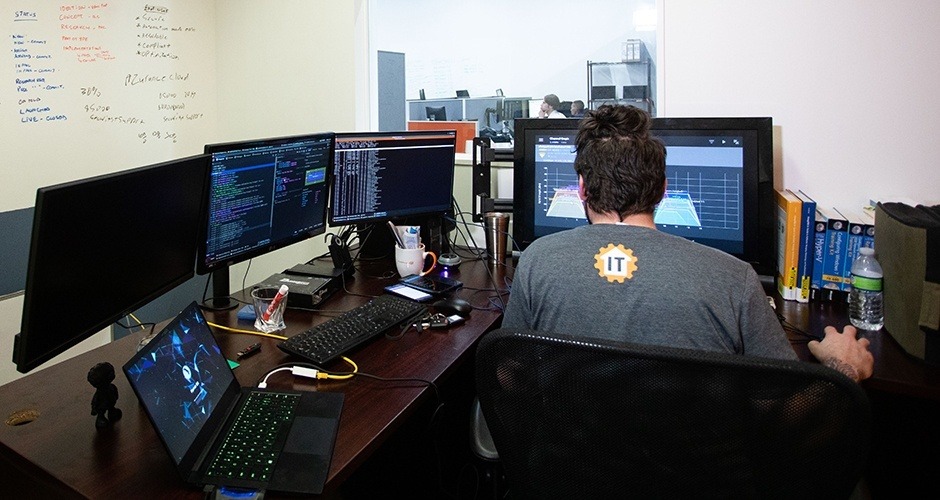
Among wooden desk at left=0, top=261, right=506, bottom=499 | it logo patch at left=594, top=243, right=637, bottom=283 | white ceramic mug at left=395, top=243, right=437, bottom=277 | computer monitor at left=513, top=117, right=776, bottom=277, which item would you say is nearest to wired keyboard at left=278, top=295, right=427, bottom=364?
wooden desk at left=0, top=261, right=506, bottom=499

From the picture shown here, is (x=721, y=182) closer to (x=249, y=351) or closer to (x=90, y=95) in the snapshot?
(x=249, y=351)

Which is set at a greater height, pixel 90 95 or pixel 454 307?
pixel 90 95

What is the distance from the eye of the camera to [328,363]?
1.42 m

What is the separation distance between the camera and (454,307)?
1744 millimetres

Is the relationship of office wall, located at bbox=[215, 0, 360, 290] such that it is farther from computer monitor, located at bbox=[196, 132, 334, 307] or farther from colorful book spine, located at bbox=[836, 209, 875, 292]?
colorful book spine, located at bbox=[836, 209, 875, 292]

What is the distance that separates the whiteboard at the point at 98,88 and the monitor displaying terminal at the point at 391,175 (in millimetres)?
1369

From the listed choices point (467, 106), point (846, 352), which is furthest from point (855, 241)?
point (467, 106)

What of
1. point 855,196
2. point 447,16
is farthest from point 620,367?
point 447,16

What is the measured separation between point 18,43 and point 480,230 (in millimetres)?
1905

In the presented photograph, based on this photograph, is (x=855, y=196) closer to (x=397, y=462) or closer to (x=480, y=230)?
(x=480, y=230)

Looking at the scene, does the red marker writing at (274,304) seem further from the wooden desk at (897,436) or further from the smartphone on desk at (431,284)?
the wooden desk at (897,436)

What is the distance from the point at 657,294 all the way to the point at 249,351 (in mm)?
922

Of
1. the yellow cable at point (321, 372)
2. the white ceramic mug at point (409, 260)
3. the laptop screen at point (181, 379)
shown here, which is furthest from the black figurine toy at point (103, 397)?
the white ceramic mug at point (409, 260)

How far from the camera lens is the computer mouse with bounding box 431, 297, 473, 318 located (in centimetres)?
174
